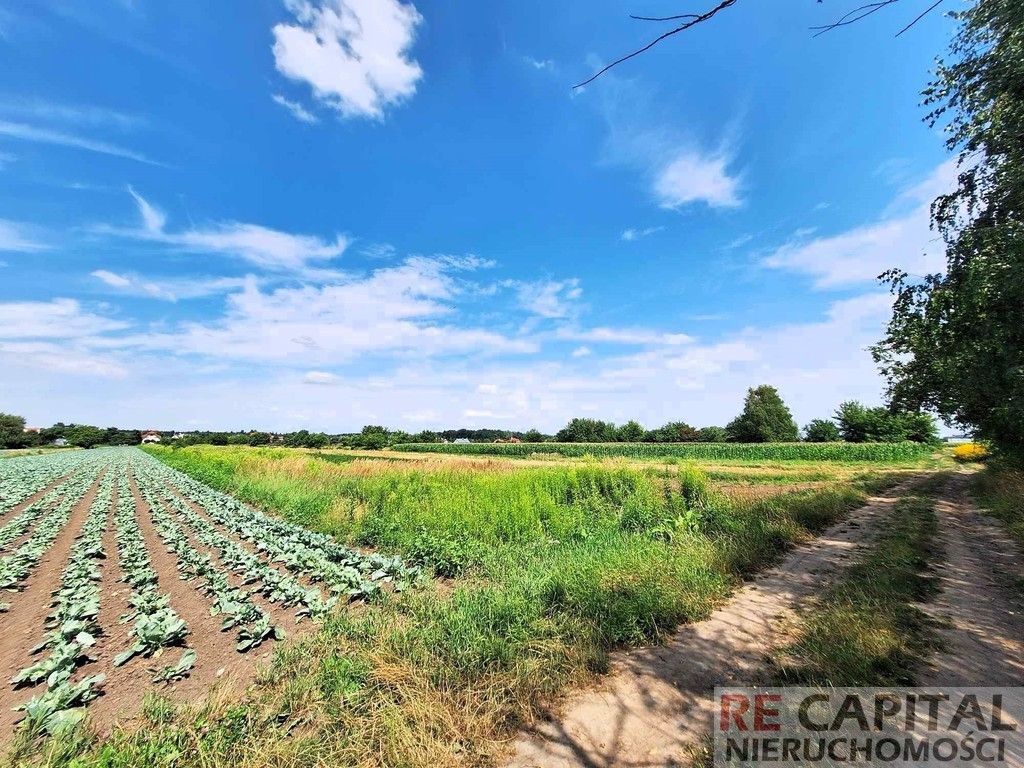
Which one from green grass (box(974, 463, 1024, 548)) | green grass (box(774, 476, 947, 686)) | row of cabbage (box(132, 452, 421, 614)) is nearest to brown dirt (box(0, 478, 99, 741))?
row of cabbage (box(132, 452, 421, 614))

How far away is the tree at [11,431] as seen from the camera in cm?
8731

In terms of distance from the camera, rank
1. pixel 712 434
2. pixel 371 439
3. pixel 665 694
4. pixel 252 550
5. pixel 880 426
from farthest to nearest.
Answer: pixel 371 439
pixel 712 434
pixel 880 426
pixel 252 550
pixel 665 694

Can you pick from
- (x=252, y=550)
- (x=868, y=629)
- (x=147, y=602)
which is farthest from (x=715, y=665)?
(x=252, y=550)

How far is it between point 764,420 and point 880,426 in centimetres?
1605

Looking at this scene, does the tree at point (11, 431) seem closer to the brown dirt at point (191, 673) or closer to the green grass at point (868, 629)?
the brown dirt at point (191, 673)

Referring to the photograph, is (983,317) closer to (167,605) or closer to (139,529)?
(167,605)

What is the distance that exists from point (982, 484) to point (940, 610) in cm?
2101

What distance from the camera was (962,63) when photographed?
27.0ft

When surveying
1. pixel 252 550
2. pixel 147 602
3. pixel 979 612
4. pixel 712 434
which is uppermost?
pixel 712 434

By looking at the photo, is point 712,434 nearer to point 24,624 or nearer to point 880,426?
point 880,426

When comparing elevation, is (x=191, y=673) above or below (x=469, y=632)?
below

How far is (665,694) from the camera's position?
3803 mm

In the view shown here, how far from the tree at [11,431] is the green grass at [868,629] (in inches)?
5585

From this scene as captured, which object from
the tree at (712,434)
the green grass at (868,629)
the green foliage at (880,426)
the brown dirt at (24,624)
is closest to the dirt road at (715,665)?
the green grass at (868,629)
